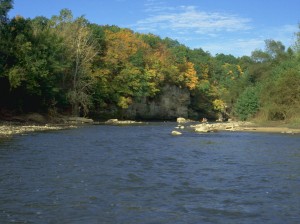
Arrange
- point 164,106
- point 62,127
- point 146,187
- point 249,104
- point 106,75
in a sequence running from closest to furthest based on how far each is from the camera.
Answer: point 146,187
point 62,127
point 249,104
point 106,75
point 164,106

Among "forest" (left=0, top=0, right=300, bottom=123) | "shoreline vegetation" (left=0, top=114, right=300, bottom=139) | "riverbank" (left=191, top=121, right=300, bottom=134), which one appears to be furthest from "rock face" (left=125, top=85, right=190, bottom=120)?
"riverbank" (left=191, top=121, right=300, bottom=134)

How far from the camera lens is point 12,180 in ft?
45.0

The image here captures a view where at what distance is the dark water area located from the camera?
32.7ft

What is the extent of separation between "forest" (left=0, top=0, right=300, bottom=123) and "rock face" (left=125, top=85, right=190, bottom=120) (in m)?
1.22

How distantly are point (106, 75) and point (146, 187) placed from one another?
190 ft

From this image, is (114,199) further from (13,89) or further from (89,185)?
(13,89)

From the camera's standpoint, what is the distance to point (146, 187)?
1324cm

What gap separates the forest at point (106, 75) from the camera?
45594 mm

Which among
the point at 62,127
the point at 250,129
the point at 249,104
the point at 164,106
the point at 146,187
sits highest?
the point at 249,104

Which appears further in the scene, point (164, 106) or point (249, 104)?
point (164, 106)

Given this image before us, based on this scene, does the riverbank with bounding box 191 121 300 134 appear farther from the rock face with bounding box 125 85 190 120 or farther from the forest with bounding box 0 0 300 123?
the rock face with bounding box 125 85 190 120

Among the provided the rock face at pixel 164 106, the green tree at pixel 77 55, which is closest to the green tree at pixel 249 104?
the rock face at pixel 164 106

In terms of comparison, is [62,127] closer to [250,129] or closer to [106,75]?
[250,129]

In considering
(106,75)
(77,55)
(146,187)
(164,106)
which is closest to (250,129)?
(77,55)
